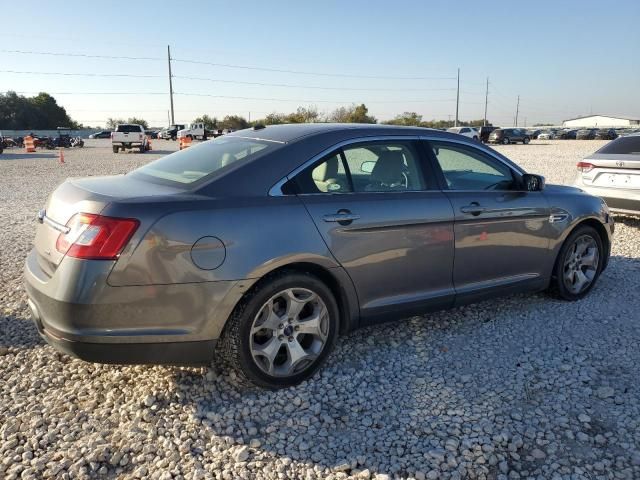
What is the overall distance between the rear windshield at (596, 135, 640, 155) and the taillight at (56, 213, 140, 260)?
7.41m

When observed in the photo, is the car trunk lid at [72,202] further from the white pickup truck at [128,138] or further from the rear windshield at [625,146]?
the white pickup truck at [128,138]

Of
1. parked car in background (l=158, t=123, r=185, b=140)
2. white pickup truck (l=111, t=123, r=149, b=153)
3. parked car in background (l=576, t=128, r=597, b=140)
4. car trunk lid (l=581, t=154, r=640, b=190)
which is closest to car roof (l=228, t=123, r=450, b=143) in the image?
car trunk lid (l=581, t=154, r=640, b=190)

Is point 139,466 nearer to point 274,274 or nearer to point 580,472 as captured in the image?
point 274,274

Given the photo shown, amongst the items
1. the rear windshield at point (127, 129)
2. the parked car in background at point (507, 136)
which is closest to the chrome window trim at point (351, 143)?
the rear windshield at point (127, 129)

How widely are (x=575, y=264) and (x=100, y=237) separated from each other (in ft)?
13.6

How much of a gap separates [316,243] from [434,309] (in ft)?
4.03

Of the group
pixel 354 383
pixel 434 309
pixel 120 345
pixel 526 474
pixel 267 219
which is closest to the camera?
pixel 526 474

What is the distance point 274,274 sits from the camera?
304cm

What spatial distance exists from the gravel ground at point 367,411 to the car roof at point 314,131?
60.9 inches

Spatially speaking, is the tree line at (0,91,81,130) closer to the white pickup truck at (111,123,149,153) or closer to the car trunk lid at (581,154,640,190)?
the white pickup truck at (111,123,149,153)

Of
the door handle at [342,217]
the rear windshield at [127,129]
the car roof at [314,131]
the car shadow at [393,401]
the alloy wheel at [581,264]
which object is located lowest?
the car shadow at [393,401]

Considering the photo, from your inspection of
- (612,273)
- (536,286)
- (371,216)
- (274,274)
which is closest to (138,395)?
(274,274)

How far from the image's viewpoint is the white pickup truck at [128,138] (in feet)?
104

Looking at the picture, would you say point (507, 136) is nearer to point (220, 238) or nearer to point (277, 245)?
point (277, 245)
